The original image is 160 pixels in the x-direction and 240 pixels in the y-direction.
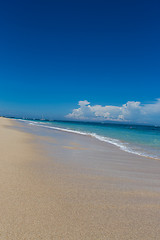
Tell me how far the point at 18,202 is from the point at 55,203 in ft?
2.19

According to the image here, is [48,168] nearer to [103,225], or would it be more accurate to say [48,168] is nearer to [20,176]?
[20,176]

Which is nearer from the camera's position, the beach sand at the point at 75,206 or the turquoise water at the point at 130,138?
the beach sand at the point at 75,206

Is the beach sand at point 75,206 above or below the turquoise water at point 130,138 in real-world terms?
above

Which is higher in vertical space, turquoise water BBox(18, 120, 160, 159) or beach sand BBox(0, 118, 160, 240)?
beach sand BBox(0, 118, 160, 240)

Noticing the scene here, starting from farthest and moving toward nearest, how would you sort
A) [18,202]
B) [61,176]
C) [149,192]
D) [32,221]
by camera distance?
[61,176] < [149,192] < [18,202] < [32,221]

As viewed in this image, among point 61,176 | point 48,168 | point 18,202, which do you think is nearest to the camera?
point 18,202

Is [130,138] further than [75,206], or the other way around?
[130,138]

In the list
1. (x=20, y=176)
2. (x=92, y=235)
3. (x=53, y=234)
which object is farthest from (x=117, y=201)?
(x=20, y=176)

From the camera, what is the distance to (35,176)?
430 centimetres

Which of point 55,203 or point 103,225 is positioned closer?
point 103,225

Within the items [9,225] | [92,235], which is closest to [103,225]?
[92,235]

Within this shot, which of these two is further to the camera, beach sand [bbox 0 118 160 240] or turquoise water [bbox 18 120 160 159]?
turquoise water [bbox 18 120 160 159]

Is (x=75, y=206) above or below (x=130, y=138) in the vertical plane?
above

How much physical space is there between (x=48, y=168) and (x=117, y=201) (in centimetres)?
269
